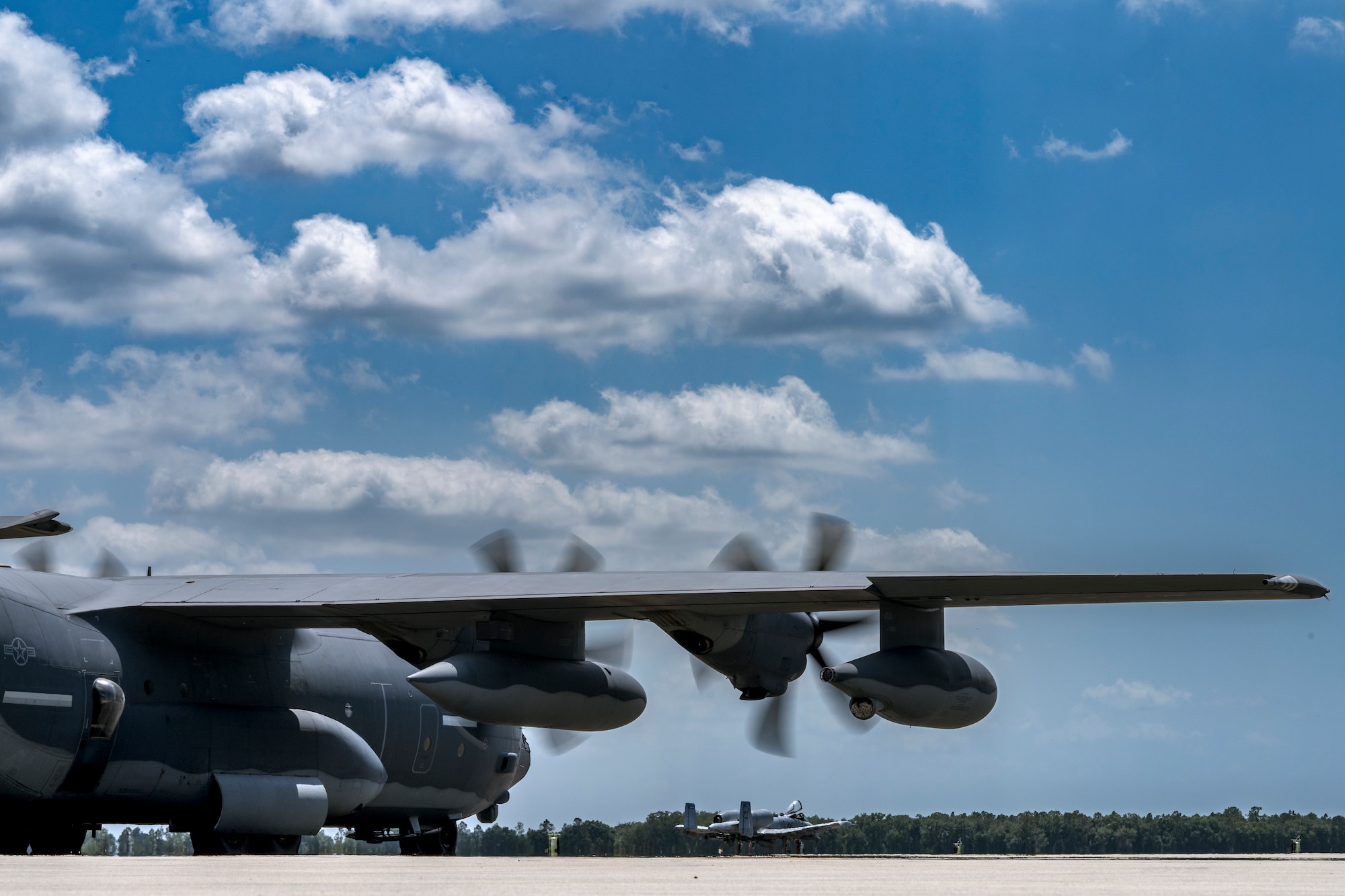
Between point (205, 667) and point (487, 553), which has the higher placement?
point (487, 553)

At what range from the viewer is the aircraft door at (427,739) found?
2505 cm

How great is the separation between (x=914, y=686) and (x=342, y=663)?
32.2 feet

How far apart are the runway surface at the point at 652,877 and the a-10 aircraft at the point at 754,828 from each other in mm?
55794

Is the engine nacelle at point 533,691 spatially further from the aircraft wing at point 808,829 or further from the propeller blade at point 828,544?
the aircraft wing at point 808,829

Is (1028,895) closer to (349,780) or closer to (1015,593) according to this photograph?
(1015,593)

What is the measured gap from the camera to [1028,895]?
1009 cm

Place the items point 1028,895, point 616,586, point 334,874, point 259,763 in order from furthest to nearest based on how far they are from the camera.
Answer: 1. point 259,763
2. point 616,586
3. point 334,874
4. point 1028,895

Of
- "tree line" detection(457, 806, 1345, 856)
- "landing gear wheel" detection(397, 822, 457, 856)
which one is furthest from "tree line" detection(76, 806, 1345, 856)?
"landing gear wheel" detection(397, 822, 457, 856)

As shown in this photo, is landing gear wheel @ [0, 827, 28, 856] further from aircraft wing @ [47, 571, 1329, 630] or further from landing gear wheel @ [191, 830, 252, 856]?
aircraft wing @ [47, 571, 1329, 630]

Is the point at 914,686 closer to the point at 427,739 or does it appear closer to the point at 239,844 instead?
the point at 427,739

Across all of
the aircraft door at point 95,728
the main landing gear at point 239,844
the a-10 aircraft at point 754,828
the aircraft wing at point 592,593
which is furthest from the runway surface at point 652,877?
the a-10 aircraft at point 754,828

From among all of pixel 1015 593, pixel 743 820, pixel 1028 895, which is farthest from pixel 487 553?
pixel 743 820

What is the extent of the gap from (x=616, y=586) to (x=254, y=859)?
565 cm

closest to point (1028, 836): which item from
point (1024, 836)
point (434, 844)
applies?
point (1024, 836)
